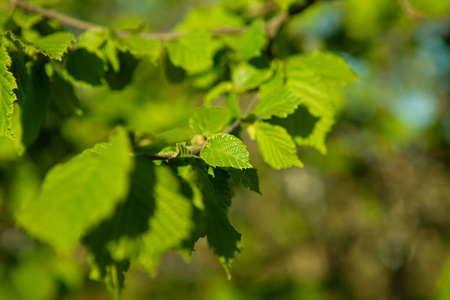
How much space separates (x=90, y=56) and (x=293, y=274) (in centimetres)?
522

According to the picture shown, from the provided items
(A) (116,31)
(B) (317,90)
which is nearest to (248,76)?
(B) (317,90)

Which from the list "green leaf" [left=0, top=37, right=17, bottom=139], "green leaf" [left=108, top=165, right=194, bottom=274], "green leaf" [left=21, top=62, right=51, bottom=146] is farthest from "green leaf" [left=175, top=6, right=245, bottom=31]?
"green leaf" [left=108, top=165, right=194, bottom=274]

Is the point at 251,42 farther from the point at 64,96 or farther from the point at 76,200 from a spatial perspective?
the point at 76,200

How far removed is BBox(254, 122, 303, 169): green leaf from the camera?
916 mm

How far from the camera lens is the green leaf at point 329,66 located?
119 cm

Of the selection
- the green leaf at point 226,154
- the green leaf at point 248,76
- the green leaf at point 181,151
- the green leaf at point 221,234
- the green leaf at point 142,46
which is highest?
the green leaf at point 142,46

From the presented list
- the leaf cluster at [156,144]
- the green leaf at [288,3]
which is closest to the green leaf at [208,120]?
the leaf cluster at [156,144]

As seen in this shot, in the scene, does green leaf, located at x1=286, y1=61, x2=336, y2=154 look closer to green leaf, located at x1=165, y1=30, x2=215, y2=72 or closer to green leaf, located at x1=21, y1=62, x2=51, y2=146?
green leaf, located at x1=165, y1=30, x2=215, y2=72

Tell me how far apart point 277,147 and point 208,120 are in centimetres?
22

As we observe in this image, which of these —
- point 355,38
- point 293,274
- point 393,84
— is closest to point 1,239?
point 355,38

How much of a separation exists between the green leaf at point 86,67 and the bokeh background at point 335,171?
0.25m

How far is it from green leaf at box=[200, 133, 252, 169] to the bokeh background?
0.72 m

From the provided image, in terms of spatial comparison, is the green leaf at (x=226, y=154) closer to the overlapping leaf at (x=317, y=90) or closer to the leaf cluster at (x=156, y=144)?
the leaf cluster at (x=156, y=144)

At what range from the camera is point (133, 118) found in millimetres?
2787
